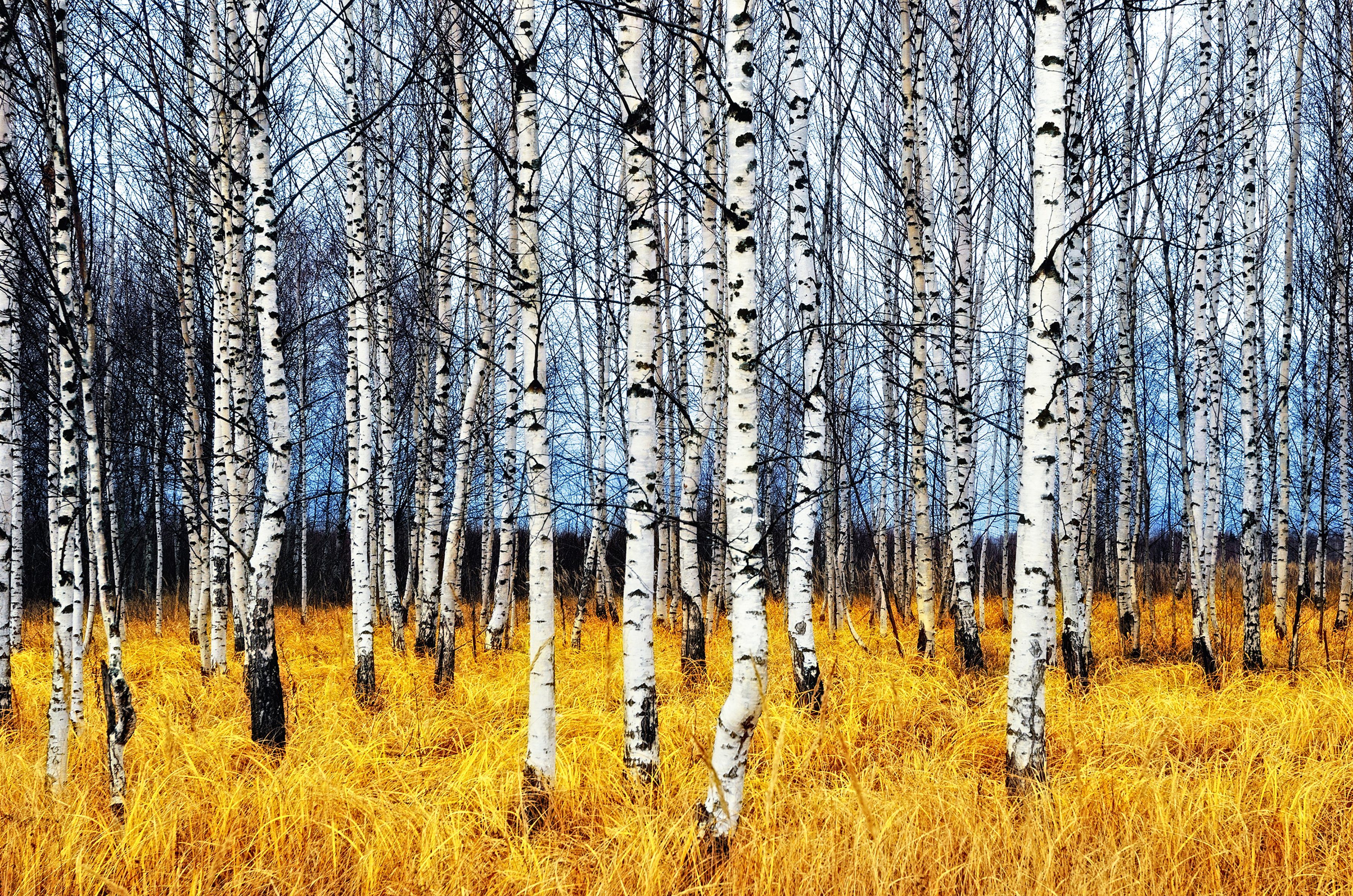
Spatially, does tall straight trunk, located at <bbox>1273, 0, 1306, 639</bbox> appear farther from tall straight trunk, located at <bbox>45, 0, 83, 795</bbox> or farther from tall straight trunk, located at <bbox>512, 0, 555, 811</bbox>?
tall straight trunk, located at <bbox>45, 0, 83, 795</bbox>

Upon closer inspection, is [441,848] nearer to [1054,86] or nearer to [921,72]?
[1054,86]

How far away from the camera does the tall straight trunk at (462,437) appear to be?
280 inches

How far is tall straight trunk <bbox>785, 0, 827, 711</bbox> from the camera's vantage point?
204 inches

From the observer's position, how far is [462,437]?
7.51 metres

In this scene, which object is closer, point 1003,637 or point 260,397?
point 1003,637

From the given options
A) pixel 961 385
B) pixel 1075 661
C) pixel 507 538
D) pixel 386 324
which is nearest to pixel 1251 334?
pixel 961 385

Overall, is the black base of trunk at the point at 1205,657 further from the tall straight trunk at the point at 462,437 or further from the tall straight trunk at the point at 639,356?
the tall straight trunk at the point at 462,437

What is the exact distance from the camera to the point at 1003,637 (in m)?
10.4

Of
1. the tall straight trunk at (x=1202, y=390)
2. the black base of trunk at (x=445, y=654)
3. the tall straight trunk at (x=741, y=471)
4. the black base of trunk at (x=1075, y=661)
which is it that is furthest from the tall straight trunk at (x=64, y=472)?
the tall straight trunk at (x=1202, y=390)

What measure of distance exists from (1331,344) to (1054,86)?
704 centimetres

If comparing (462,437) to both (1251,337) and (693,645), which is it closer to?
(693,645)

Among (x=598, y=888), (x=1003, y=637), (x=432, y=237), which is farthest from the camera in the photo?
(x=432, y=237)

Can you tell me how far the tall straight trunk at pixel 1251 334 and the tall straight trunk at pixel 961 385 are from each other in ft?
7.72

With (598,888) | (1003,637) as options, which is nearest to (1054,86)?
(598,888)
